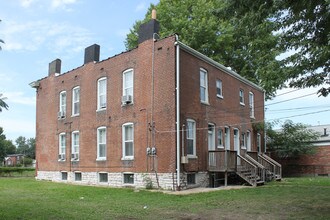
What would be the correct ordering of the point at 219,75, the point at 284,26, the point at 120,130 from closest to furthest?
the point at 284,26
the point at 120,130
the point at 219,75

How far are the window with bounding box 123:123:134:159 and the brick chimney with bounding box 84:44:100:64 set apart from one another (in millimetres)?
5166

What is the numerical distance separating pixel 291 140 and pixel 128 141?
14.6 m

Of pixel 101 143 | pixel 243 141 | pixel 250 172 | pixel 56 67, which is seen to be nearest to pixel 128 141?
pixel 101 143

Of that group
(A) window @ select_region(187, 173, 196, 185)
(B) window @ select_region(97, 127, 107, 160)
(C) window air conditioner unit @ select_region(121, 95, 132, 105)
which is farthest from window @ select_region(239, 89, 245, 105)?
(B) window @ select_region(97, 127, 107, 160)

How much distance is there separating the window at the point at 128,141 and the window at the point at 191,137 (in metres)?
2.98

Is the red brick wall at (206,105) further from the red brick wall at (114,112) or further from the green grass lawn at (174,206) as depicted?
the green grass lawn at (174,206)

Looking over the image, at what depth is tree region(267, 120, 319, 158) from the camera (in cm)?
2792

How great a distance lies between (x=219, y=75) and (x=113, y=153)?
7.33 meters

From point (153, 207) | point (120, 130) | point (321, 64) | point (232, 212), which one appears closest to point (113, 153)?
point (120, 130)

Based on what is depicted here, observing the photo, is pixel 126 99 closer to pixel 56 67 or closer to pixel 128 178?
pixel 128 178

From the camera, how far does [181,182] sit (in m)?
16.6

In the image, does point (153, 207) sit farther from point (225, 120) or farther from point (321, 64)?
point (225, 120)

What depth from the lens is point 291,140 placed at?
28391 mm

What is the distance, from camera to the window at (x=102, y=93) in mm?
20953
